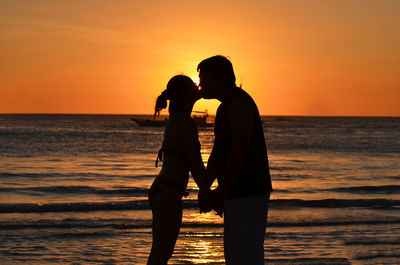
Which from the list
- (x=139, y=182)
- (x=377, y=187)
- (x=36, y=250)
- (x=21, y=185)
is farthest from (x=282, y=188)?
(x=36, y=250)

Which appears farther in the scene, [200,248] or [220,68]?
[200,248]

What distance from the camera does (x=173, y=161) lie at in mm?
3975

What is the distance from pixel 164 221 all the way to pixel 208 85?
3.72 ft

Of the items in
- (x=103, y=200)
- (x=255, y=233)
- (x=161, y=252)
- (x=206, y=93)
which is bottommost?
(x=103, y=200)

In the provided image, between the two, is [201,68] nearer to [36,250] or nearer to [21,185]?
[36,250]

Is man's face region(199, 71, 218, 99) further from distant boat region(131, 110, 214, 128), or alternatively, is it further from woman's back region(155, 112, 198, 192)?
distant boat region(131, 110, 214, 128)

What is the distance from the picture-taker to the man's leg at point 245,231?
3539 millimetres

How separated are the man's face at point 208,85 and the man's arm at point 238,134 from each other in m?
0.24

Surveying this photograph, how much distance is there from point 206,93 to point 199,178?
64cm

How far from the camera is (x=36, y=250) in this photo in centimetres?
801

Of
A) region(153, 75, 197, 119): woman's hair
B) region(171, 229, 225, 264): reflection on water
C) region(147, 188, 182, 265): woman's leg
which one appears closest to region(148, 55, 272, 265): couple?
region(153, 75, 197, 119): woman's hair

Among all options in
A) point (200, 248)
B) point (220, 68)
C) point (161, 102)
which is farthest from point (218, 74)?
point (200, 248)

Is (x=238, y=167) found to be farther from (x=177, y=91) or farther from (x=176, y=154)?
(x=177, y=91)

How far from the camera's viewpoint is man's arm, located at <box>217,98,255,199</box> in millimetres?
3424
